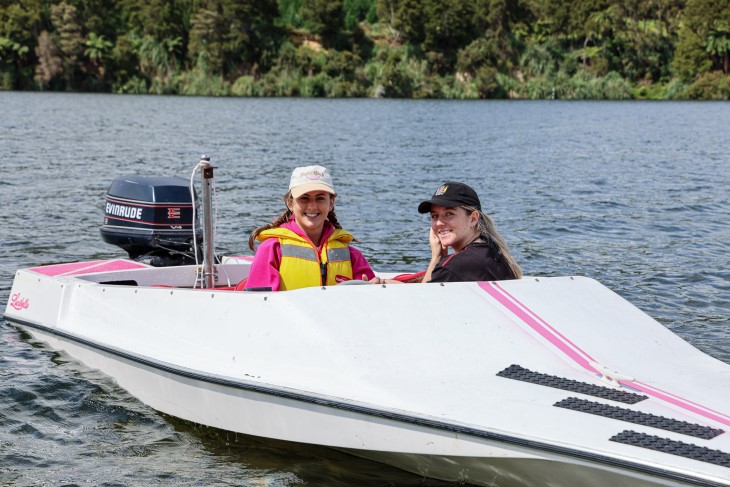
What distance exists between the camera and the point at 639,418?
15.0 ft

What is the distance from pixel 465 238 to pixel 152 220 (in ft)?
12.5

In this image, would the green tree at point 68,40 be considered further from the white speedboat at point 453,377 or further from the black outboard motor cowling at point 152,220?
the white speedboat at point 453,377

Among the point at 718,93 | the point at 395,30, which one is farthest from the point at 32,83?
the point at 718,93

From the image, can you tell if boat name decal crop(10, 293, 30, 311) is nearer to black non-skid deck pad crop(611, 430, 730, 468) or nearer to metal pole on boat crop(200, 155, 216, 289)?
metal pole on boat crop(200, 155, 216, 289)

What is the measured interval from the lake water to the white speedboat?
0.38 meters

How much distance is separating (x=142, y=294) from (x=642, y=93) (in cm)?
7801

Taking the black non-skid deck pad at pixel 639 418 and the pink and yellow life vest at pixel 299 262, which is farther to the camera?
the pink and yellow life vest at pixel 299 262

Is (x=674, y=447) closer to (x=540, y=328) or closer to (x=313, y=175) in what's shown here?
(x=540, y=328)

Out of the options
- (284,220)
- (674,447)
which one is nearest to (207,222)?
(284,220)

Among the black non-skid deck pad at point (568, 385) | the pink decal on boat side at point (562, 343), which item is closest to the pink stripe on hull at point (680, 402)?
the pink decal on boat side at point (562, 343)

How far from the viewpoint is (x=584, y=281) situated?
20.2 ft

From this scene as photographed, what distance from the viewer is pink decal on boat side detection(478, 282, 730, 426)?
4.78 metres

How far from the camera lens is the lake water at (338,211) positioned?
5988 mm

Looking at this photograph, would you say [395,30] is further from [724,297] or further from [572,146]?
[724,297]
